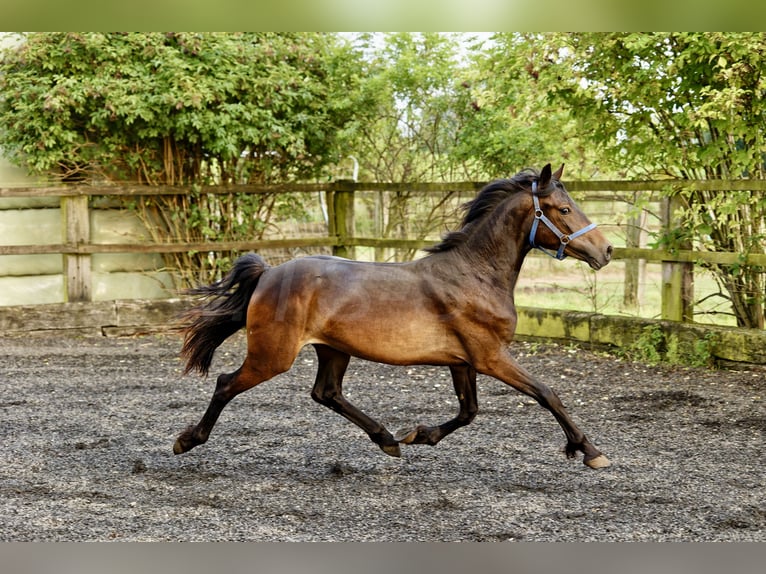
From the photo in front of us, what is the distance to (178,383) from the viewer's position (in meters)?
8.39

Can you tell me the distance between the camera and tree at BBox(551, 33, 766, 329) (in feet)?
26.4

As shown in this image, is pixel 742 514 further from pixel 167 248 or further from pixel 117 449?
pixel 167 248

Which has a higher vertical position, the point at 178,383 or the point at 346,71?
the point at 346,71

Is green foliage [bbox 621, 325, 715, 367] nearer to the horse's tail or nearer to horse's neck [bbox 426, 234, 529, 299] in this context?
horse's neck [bbox 426, 234, 529, 299]

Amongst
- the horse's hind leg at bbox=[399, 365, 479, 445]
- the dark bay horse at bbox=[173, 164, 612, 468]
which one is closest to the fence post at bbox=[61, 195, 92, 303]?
the dark bay horse at bbox=[173, 164, 612, 468]

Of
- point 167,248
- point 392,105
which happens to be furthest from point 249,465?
point 392,105

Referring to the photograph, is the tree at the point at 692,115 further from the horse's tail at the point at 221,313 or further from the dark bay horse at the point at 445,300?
the horse's tail at the point at 221,313

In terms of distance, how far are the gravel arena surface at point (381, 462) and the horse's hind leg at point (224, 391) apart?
157 millimetres

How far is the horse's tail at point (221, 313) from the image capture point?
5.39 meters

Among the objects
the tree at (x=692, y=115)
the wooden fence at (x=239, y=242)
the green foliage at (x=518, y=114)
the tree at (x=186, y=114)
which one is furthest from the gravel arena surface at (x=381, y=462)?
the tree at (x=186, y=114)

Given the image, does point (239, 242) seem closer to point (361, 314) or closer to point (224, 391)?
point (224, 391)

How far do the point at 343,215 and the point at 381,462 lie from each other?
6869 mm
